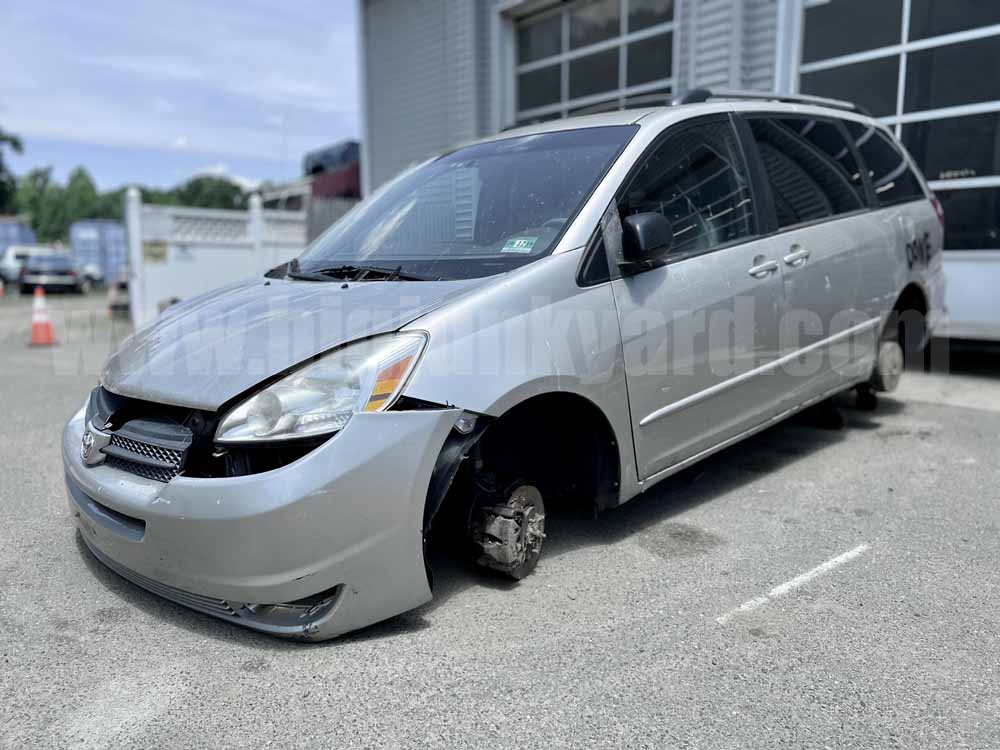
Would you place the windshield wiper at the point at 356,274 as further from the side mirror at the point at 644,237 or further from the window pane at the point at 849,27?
the window pane at the point at 849,27

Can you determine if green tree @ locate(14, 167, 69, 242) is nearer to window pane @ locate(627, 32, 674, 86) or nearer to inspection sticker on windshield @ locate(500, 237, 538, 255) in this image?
window pane @ locate(627, 32, 674, 86)

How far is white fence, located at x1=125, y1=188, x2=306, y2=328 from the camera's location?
12734 mm

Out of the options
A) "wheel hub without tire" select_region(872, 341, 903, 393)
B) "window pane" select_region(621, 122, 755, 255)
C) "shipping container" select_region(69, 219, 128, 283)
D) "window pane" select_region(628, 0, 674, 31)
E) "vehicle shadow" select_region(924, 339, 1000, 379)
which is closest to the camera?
"window pane" select_region(621, 122, 755, 255)

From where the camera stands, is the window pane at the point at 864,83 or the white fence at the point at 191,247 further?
the white fence at the point at 191,247

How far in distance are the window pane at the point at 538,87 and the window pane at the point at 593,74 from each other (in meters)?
0.36

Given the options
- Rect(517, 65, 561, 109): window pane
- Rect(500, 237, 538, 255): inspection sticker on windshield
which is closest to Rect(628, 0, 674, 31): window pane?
Rect(517, 65, 561, 109): window pane

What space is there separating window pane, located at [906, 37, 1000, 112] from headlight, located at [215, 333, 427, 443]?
6738 mm

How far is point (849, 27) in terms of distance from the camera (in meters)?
7.87

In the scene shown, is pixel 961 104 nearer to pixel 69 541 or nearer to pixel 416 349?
pixel 416 349

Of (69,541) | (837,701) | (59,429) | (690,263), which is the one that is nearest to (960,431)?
(690,263)

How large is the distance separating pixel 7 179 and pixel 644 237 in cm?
6032

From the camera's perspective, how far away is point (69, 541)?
11.3 ft

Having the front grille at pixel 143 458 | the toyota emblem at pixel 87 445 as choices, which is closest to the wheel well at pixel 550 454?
the front grille at pixel 143 458

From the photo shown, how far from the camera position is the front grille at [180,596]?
8.39ft
